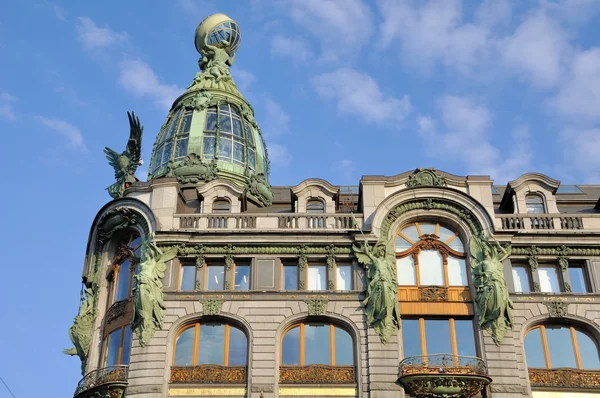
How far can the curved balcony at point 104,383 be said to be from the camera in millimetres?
35375

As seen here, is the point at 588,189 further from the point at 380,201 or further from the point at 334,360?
the point at 334,360

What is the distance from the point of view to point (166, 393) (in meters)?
35.0

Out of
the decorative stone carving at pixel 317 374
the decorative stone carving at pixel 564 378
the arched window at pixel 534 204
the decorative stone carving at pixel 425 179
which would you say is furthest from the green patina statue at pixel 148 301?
the arched window at pixel 534 204

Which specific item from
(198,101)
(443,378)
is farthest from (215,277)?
(198,101)

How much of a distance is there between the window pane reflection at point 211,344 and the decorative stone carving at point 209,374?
46cm

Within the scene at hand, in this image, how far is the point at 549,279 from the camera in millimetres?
38406

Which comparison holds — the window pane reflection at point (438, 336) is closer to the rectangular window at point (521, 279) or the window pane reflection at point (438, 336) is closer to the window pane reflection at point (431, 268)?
the window pane reflection at point (431, 268)

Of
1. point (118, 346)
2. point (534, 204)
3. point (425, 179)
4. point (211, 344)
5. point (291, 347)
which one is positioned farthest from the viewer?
point (534, 204)

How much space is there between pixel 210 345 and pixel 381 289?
8148 millimetres

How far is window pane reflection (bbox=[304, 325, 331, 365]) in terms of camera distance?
36.2 meters

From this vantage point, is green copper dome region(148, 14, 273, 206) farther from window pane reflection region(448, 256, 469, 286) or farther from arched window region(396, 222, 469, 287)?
window pane reflection region(448, 256, 469, 286)

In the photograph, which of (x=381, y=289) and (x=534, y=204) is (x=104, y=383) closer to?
(x=381, y=289)

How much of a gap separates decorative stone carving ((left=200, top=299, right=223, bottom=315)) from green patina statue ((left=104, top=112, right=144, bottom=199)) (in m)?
9.18

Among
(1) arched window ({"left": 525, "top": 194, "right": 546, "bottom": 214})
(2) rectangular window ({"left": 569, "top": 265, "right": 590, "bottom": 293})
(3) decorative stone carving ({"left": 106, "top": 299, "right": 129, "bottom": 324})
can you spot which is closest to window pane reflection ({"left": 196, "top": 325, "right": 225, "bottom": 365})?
(3) decorative stone carving ({"left": 106, "top": 299, "right": 129, "bottom": 324})
